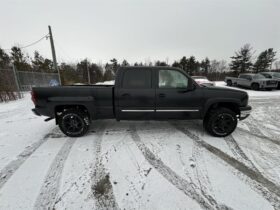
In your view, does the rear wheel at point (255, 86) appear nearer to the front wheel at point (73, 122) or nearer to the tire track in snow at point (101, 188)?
the front wheel at point (73, 122)

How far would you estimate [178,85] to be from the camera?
4.09m

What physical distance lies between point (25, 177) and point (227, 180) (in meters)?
3.37

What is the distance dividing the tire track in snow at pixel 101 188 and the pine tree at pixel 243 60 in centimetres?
4350

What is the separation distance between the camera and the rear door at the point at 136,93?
4.04 metres

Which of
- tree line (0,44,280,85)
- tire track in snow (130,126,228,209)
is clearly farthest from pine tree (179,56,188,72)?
tire track in snow (130,126,228,209)

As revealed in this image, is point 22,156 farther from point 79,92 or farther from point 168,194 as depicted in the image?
point 168,194

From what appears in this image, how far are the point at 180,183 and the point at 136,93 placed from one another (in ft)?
7.51

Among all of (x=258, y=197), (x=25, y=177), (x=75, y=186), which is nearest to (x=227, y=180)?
(x=258, y=197)

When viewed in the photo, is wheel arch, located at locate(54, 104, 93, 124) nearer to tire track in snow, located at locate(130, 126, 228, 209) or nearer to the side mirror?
tire track in snow, located at locate(130, 126, 228, 209)

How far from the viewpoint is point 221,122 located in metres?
4.11

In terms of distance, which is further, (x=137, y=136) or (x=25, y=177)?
(x=137, y=136)

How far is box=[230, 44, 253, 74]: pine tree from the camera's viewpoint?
1458 inches

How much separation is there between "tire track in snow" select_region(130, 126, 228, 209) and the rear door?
3.31 ft

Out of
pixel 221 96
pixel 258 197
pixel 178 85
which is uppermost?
pixel 178 85
